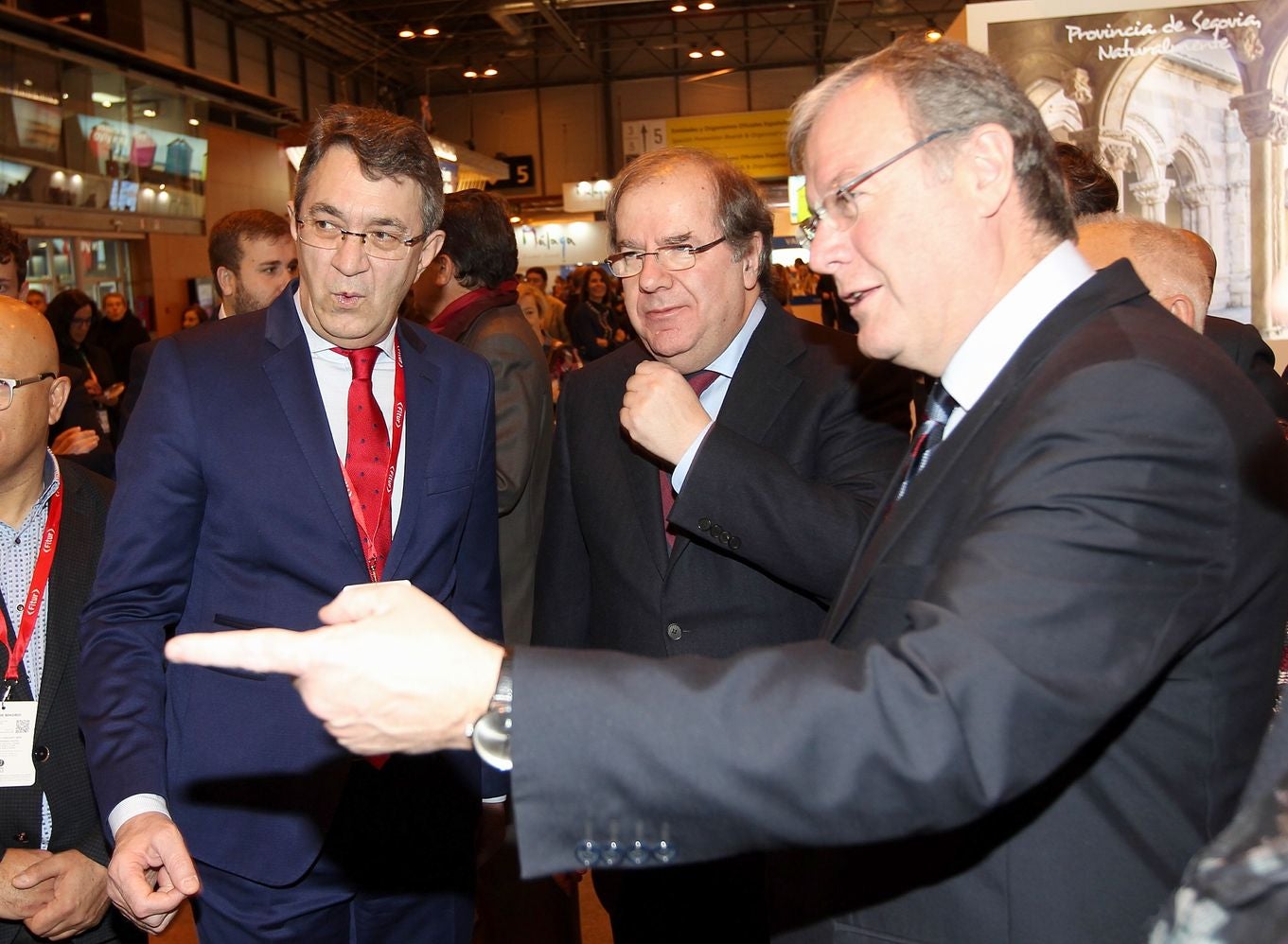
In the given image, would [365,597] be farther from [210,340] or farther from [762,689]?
[210,340]

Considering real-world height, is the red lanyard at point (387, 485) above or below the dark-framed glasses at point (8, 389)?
below

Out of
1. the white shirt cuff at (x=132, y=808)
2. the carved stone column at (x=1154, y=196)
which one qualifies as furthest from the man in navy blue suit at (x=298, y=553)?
the carved stone column at (x=1154, y=196)

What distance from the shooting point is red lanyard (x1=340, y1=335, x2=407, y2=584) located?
75.4 inches

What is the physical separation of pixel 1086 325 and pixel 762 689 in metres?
0.54

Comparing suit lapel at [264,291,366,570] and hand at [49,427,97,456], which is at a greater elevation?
suit lapel at [264,291,366,570]

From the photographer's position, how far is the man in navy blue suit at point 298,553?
1.77 metres

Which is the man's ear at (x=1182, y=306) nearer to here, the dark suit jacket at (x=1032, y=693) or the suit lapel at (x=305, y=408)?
the dark suit jacket at (x=1032, y=693)

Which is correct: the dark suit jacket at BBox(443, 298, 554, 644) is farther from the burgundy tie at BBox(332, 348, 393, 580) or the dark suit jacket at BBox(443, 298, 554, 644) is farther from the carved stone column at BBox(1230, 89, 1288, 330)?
the carved stone column at BBox(1230, 89, 1288, 330)

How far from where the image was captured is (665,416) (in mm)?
1898

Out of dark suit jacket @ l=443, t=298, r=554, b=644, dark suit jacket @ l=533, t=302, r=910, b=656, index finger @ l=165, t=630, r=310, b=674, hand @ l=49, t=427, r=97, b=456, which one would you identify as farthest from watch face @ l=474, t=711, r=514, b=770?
hand @ l=49, t=427, r=97, b=456

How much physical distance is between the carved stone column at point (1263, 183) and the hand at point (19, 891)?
462cm

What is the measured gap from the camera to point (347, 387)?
205 cm

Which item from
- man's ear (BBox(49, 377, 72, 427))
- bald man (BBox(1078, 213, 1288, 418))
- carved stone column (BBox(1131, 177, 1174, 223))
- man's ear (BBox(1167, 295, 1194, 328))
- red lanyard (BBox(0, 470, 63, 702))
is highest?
carved stone column (BBox(1131, 177, 1174, 223))

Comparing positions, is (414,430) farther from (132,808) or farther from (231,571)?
(132,808)
